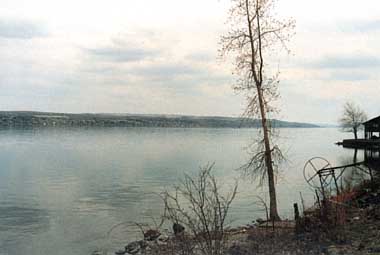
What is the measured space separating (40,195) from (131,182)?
373 inches

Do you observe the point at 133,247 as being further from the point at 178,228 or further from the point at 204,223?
the point at 204,223

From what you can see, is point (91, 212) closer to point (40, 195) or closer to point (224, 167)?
point (40, 195)

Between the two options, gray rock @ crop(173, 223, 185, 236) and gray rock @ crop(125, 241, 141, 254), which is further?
gray rock @ crop(125, 241, 141, 254)

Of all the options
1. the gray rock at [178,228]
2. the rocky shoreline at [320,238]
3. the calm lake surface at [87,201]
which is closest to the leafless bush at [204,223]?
the gray rock at [178,228]

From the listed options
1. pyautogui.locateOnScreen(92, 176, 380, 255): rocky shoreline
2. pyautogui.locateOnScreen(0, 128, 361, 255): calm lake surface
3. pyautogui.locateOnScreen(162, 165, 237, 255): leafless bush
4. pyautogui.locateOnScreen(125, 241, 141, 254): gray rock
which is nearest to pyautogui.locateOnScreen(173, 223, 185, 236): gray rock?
pyautogui.locateOnScreen(92, 176, 380, 255): rocky shoreline

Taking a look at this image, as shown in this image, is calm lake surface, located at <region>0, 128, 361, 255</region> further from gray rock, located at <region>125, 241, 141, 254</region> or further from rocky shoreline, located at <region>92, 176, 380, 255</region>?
rocky shoreline, located at <region>92, 176, 380, 255</region>

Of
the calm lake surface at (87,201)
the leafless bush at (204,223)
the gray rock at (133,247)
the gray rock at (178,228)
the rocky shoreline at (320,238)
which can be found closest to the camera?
the leafless bush at (204,223)

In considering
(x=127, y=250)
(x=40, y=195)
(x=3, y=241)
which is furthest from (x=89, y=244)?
(x=40, y=195)

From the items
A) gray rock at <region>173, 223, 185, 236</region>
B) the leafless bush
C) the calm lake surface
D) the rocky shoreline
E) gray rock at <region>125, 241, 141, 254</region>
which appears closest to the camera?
the leafless bush

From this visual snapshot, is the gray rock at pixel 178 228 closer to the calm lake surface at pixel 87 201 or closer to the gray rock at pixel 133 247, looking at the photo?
the gray rock at pixel 133 247

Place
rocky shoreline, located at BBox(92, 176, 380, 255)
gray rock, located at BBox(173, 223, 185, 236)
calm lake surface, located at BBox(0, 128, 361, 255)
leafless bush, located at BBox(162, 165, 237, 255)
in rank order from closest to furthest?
leafless bush, located at BBox(162, 165, 237, 255) → gray rock, located at BBox(173, 223, 185, 236) → rocky shoreline, located at BBox(92, 176, 380, 255) → calm lake surface, located at BBox(0, 128, 361, 255)

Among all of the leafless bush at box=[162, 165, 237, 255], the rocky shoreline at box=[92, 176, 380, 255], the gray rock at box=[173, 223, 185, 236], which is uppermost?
the leafless bush at box=[162, 165, 237, 255]

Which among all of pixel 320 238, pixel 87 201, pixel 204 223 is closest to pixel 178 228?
pixel 204 223

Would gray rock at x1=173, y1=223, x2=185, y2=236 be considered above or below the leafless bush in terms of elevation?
below
